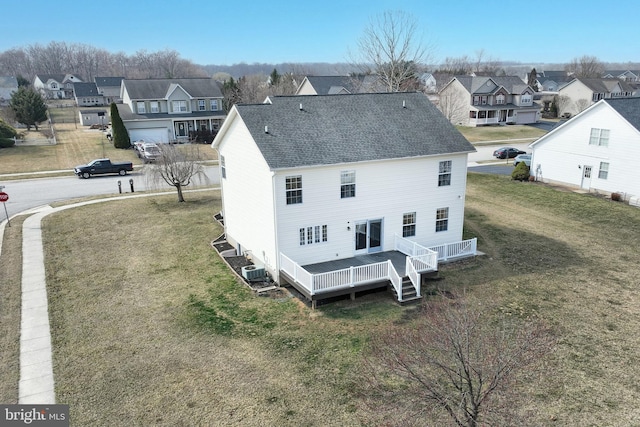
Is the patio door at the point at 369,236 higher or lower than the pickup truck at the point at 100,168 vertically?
lower

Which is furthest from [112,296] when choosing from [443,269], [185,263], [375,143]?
[443,269]

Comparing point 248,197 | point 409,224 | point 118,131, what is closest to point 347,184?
point 409,224

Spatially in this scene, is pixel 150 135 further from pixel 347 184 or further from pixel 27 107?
pixel 347 184

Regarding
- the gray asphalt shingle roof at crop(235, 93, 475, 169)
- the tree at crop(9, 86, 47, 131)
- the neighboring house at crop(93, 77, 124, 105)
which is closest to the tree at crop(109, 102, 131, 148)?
the tree at crop(9, 86, 47, 131)

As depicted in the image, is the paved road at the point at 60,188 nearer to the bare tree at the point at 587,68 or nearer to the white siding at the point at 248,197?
the white siding at the point at 248,197

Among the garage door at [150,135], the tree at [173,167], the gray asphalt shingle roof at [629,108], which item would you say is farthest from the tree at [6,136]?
the gray asphalt shingle roof at [629,108]

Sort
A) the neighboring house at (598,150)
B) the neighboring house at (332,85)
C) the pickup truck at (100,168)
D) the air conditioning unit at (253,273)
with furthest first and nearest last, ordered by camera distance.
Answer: the neighboring house at (332,85), the pickup truck at (100,168), the neighboring house at (598,150), the air conditioning unit at (253,273)
